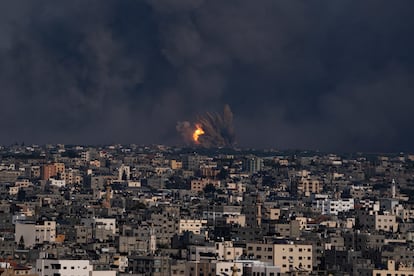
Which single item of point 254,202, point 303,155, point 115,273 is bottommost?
point 115,273

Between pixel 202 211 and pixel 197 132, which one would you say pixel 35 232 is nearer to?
pixel 202 211

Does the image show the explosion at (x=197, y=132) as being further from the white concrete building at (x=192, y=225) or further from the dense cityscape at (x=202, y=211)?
the white concrete building at (x=192, y=225)

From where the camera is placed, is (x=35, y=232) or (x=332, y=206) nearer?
(x=35, y=232)

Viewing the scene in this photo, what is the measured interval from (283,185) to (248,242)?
40268 mm

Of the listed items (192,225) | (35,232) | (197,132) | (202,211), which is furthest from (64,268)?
(197,132)

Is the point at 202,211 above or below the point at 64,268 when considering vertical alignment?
above

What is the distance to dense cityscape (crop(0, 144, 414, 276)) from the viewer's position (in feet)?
139

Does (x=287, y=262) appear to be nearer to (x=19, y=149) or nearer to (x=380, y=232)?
(x=380, y=232)

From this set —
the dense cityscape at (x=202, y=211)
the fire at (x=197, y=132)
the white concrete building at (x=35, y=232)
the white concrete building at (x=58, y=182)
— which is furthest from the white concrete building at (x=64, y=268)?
the fire at (x=197, y=132)

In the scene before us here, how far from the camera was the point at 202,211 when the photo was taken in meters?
63.3

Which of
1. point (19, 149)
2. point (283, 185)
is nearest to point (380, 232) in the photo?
point (283, 185)

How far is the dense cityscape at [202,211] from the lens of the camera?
42.4 metres

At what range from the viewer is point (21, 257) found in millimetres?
42438

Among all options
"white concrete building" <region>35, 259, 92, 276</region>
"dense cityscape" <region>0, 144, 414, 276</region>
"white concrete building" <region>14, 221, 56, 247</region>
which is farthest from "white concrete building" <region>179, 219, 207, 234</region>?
"white concrete building" <region>35, 259, 92, 276</region>
